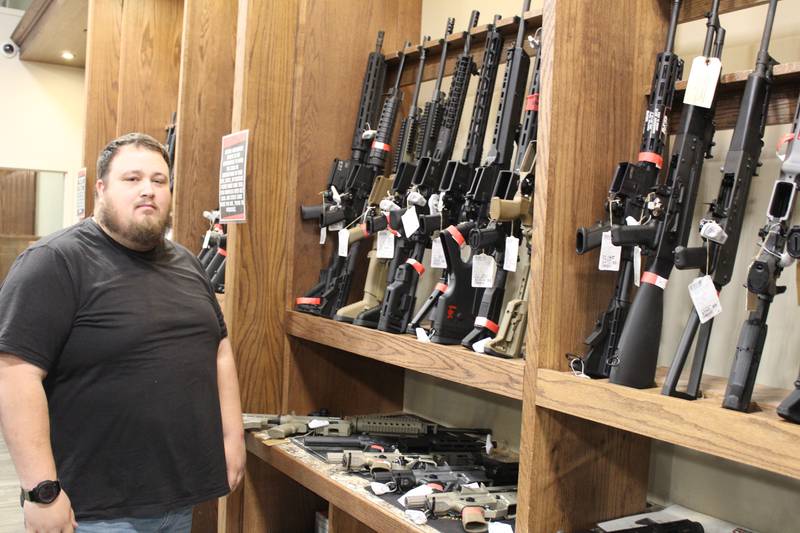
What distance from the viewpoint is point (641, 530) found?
1591 millimetres

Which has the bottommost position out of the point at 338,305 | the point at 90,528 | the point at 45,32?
the point at 90,528

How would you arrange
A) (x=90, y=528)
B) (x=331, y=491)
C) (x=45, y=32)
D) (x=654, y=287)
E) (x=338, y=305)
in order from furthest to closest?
(x=45, y=32)
(x=338, y=305)
(x=331, y=491)
(x=90, y=528)
(x=654, y=287)

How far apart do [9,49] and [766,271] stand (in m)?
6.87

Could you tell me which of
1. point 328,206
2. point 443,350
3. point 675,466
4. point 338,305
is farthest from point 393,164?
point 675,466

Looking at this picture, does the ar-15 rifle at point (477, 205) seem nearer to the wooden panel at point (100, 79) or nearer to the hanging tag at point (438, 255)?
the hanging tag at point (438, 255)

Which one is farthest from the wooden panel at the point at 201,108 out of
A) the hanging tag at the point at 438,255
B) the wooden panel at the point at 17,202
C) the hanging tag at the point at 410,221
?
the wooden panel at the point at 17,202

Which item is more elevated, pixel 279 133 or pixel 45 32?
pixel 45 32

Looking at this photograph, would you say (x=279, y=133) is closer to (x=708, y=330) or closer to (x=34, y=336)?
(x=34, y=336)

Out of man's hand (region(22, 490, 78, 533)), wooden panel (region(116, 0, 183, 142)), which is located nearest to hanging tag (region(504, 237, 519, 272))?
man's hand (region(22, 490, 78, 533))

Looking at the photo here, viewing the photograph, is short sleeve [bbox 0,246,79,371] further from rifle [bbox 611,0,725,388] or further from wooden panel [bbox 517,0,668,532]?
rifle [bbox 611,0,725,388]

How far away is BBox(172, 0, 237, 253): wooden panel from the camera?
3.02 m

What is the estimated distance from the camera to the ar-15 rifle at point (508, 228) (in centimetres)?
178

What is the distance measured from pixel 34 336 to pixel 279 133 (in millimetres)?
1222

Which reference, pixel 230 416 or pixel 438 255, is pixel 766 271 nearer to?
pixel 438 255
